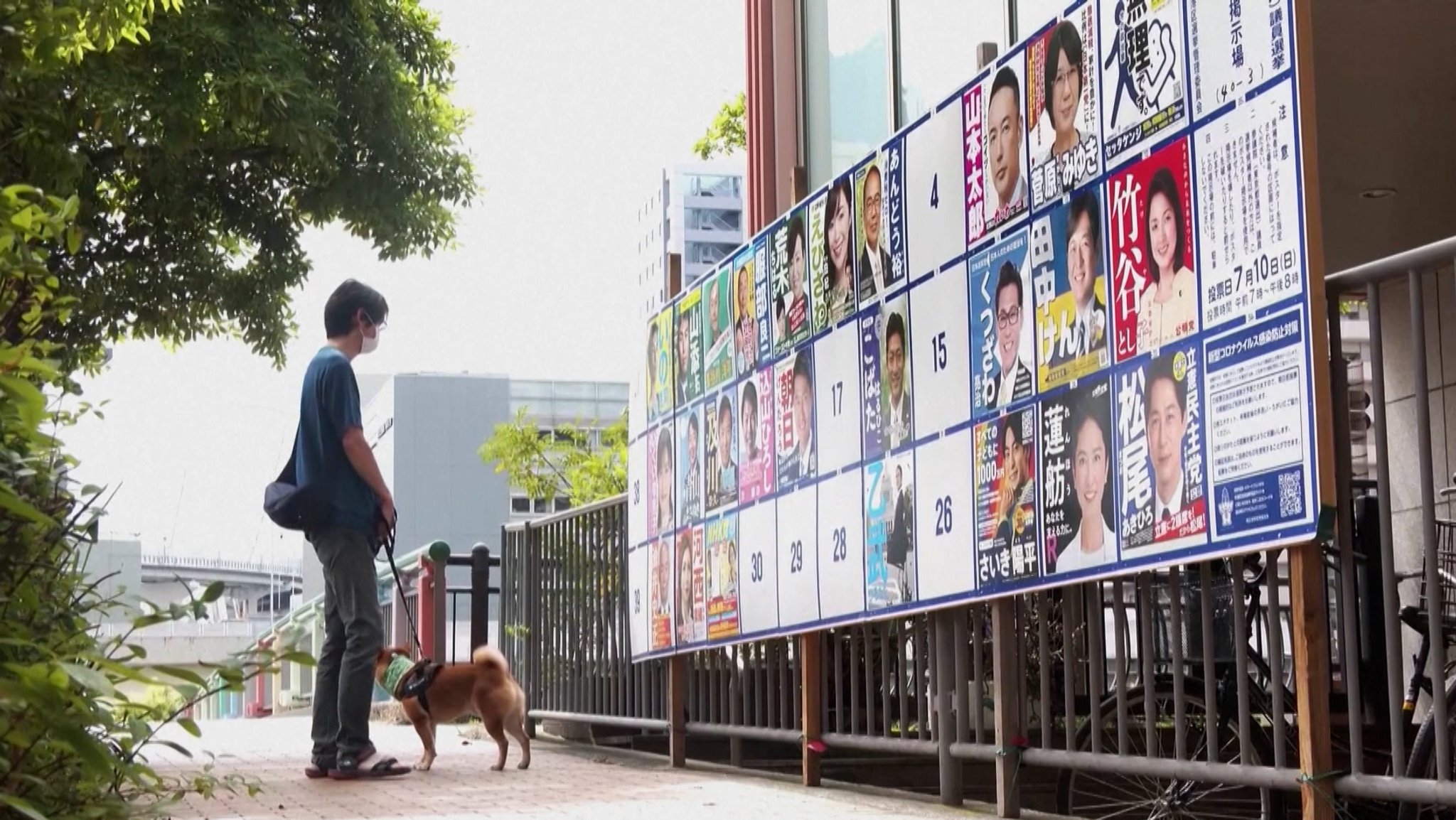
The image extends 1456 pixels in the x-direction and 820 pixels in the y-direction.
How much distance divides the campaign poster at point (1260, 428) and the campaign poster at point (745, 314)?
358 centimetres

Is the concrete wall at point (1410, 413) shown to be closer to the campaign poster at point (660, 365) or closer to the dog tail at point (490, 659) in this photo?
the campaign poster at point (660, 365)

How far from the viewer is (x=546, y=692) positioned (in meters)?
10.8

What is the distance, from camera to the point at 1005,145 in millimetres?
5410

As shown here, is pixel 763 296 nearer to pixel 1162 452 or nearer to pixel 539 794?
pixel 539 794

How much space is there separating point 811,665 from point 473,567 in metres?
6.05

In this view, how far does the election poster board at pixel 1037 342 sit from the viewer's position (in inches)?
159

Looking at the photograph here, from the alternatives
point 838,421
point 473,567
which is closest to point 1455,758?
point 838,421

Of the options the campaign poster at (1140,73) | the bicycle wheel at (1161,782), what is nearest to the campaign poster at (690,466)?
the bicycle wheel at (1161,782)

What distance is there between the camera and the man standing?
23.9 feet

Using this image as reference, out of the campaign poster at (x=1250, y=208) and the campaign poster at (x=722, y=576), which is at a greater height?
the campaign poster at (x=1250, y=208)

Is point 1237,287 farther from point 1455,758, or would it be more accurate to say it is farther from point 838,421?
point 838,421

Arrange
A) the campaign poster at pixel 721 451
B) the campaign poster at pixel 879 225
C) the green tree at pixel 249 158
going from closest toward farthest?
the campaign poster at pixel 879 225 → the campaign poster at pixel 721 451 → the green tree at pixel 249 158

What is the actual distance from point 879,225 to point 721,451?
195cm

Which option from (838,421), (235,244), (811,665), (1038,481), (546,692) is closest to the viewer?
(1038,481)
